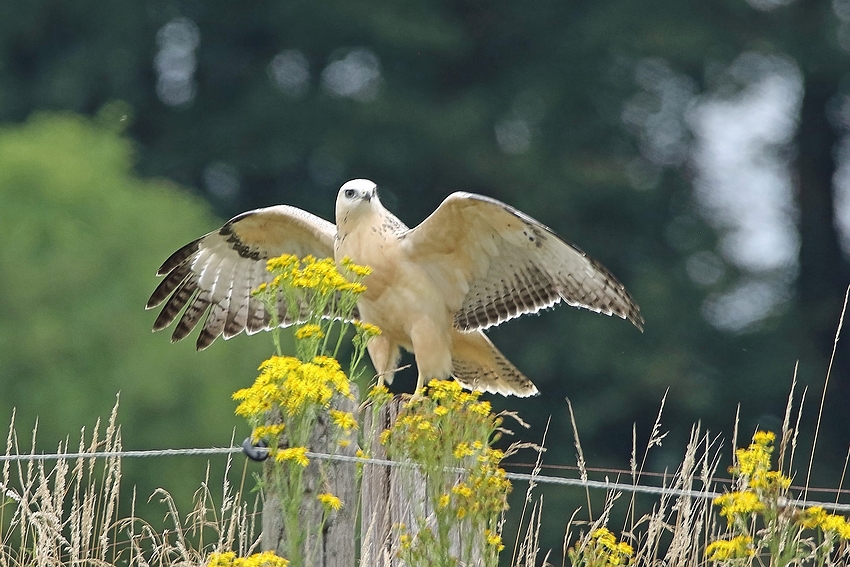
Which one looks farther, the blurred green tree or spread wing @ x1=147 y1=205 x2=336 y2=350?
the blurred green tree

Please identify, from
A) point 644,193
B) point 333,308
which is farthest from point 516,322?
point 333,308

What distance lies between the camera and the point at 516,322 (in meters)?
19.4

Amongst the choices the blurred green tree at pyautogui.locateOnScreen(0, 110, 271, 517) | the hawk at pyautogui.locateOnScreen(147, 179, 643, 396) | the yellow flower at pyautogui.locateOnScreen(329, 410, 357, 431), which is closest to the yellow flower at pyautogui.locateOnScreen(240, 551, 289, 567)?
the yellow flower at pyautogui.locateOnScreen(329, 410, 357, 431)

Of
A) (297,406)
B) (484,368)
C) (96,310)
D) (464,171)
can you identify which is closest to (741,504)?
(297,406)

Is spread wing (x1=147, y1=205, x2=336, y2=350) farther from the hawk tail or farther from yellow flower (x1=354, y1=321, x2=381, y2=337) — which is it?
yellow flower (x1=354, y1=321, x2=381, y2=337)

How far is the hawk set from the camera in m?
6.12

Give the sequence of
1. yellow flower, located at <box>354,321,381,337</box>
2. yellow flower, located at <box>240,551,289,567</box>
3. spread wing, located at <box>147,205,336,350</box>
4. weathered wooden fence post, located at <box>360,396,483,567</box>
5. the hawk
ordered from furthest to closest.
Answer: spread wing, located at <box>147,205,336,350</box>
the hawk
weathered wooden fence post, located at <box>360,396,483,567</box>
yellow flower, located at <box>354,321,381,337</box>
yellow flower, located at <box>240,551,289,567</box>

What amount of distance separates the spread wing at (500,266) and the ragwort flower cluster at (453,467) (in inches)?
100

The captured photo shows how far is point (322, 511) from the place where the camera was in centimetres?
332

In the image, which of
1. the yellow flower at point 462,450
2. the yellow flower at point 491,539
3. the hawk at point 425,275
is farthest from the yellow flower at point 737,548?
the hawk at point 425,275

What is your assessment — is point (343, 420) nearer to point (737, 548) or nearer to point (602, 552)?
point (602, 552)

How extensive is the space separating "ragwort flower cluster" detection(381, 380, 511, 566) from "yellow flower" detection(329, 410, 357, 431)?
0.14 m

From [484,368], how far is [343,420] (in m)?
3.85

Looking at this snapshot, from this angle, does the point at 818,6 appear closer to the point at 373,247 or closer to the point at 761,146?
the point at 761,146
